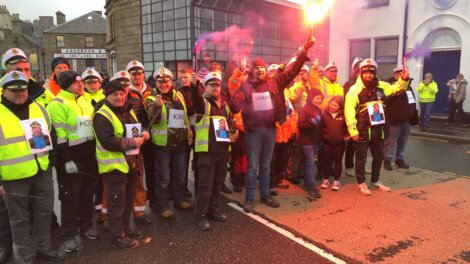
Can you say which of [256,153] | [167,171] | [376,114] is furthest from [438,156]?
[167,171]

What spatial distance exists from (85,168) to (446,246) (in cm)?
419

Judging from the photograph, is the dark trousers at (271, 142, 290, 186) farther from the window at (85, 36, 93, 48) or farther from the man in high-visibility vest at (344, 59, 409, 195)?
the window at (85, 36, 93, 48)

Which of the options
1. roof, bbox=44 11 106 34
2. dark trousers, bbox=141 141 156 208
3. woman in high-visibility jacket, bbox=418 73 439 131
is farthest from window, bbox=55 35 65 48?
dark trousers, bbox=141 141 156 208

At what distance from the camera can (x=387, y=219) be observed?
4.62m

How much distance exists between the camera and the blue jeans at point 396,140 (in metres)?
6.92

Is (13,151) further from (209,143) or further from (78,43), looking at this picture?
(78,43)

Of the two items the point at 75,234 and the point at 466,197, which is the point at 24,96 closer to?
the point at 75,234

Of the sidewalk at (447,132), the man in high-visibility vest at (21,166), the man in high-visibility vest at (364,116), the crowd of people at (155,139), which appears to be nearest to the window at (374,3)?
the sidewalk at (447,132)

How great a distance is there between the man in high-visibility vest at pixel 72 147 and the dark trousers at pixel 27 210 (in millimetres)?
230

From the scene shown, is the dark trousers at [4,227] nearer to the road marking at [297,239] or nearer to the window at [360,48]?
the road marking at [297,239]

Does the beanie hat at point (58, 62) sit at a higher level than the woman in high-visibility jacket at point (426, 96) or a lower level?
higher

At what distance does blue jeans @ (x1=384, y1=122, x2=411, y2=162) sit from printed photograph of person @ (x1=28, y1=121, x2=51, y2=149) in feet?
19.2

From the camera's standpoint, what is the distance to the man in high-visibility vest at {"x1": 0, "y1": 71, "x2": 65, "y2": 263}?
321 cm

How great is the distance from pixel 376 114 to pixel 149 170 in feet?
12.0
